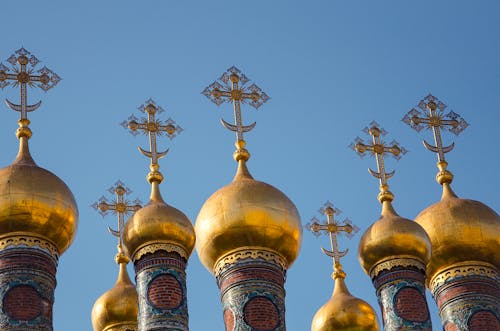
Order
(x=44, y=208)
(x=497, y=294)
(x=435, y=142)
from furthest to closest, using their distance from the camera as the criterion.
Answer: (x=435, y=142) < (x=497, y=294) < (x=44, y=208)

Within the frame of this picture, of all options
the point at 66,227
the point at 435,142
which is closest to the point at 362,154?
the point at 435,142

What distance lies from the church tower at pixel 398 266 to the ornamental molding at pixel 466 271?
2.13ft

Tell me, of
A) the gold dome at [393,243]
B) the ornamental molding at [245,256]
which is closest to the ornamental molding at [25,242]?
the ornamental molding at [245,256]

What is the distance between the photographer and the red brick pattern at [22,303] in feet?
69.9

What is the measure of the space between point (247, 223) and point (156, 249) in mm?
1252

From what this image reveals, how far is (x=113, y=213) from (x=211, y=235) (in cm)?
290

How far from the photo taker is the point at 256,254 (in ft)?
73.7

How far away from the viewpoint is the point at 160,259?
22422 mm

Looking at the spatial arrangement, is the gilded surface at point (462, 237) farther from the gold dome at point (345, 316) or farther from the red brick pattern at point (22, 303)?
the red brick pattern at point (22, 303)

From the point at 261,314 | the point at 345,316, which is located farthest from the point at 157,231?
the point at 345,316

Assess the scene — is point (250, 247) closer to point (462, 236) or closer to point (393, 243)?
point (393, 243)

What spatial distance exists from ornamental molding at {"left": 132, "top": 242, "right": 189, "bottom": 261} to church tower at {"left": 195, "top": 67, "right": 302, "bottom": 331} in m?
0.33

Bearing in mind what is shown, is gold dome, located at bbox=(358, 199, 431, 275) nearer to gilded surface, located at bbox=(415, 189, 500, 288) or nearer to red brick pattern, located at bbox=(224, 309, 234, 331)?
gilded surface, located at bbox=(415, 189, 500, 288)

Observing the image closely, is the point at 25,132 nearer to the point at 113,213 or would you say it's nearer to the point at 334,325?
the point at 113,213
